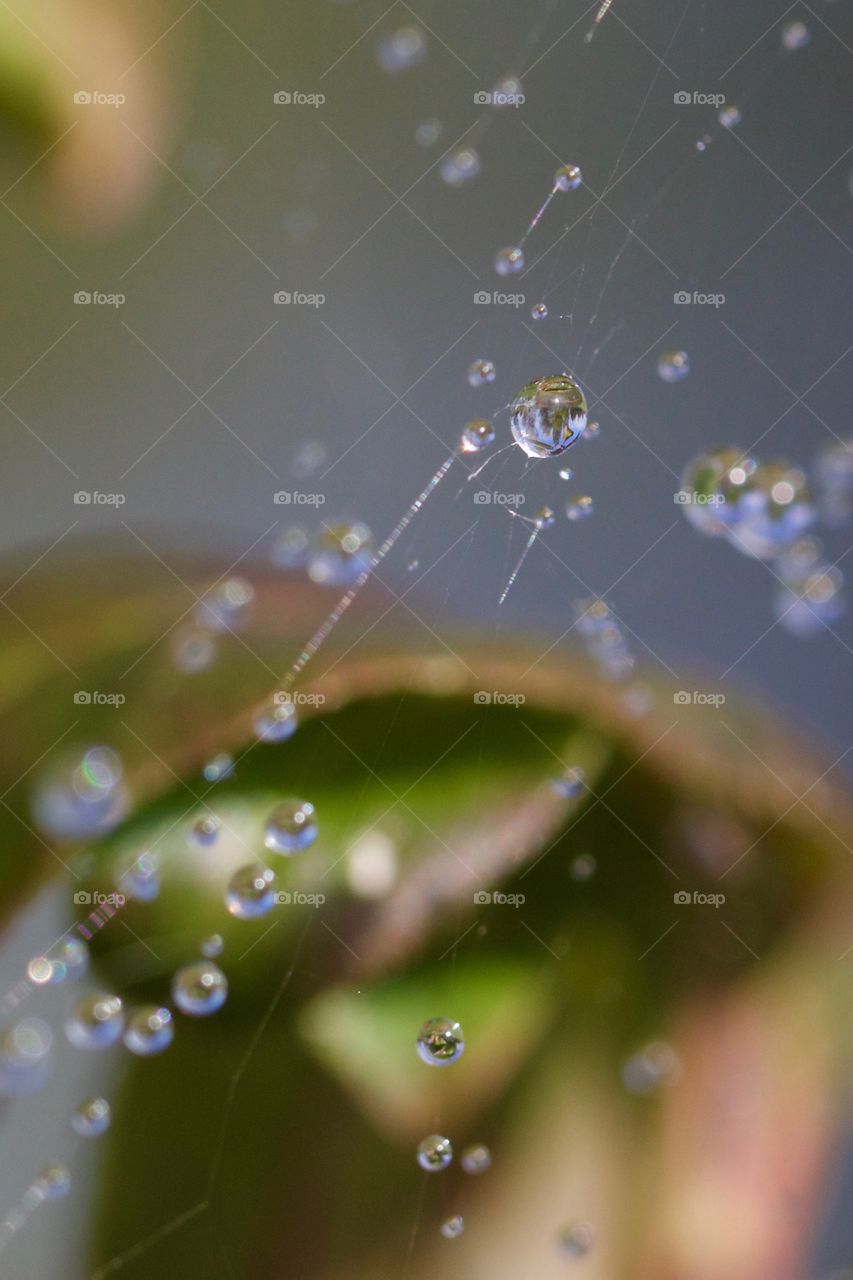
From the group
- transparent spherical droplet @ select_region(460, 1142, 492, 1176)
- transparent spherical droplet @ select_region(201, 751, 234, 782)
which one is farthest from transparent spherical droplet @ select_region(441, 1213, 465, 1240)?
transparent spherical droplet @ select_region(201, 751, 234, 782)

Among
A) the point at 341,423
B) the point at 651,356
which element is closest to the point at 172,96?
the point at 341,423

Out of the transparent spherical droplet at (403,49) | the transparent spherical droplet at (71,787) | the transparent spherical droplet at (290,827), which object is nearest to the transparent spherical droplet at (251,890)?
the transparent spherical droplet at (290,827)

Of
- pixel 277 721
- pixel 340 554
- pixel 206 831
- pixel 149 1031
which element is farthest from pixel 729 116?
pixel 149 1031

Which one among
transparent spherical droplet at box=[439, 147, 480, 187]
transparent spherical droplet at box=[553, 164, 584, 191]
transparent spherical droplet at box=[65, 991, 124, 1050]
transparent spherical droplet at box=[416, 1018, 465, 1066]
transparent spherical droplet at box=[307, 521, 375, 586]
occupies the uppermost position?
transparent spherical droplet at box=[553, 164, 584, 191]

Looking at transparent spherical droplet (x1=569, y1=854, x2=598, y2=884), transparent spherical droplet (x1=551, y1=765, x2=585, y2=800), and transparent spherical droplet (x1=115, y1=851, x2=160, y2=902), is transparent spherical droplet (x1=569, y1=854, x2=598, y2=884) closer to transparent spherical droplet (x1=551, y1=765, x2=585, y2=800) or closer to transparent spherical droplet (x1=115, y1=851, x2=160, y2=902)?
transparent spherical droplet (x1=551, y1=765, x2=585, y2=800)

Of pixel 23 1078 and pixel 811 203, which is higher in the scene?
pixel 811 203

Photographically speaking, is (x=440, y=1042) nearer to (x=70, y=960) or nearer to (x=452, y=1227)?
(x=452, y=1227)

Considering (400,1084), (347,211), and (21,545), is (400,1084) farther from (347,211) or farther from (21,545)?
(347,211)
